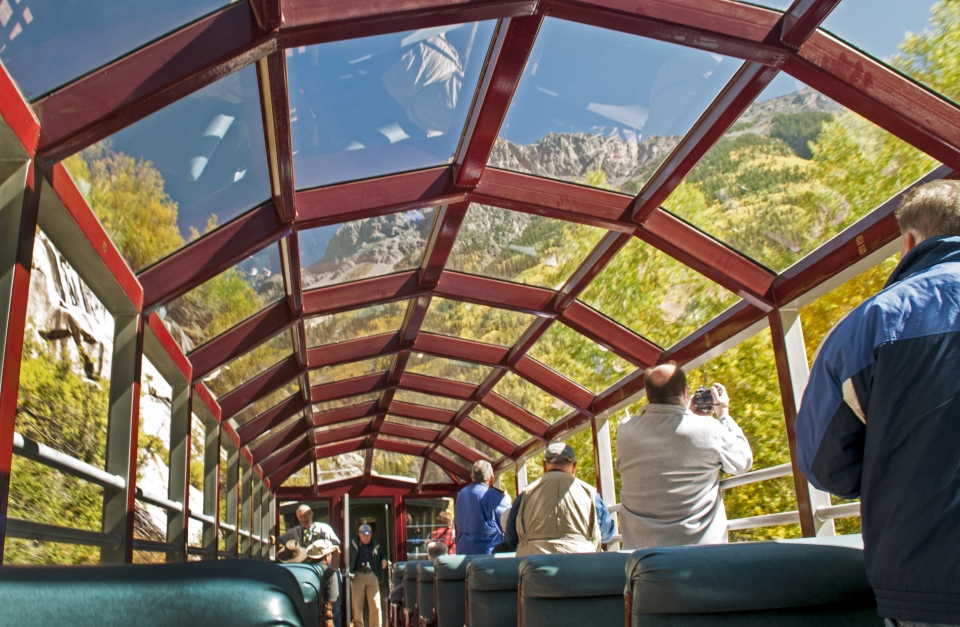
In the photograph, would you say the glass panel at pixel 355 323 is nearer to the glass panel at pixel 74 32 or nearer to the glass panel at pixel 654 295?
the glass panel at pixel 654 295

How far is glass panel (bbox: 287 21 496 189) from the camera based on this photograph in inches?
160

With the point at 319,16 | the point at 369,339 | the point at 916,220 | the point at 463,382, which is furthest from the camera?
the point at 463,382

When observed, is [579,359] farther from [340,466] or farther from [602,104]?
[340,466]

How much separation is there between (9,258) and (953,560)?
2975 mm

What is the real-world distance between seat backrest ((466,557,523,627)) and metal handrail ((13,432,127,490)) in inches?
68.3

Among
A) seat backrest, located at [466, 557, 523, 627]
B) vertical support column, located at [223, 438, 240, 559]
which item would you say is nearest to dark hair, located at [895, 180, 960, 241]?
seat backrest, located at [466, 557, 523, 627]

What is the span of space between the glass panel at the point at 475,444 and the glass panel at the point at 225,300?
7.11 m

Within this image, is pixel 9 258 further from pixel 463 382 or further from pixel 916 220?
pixel 463 382

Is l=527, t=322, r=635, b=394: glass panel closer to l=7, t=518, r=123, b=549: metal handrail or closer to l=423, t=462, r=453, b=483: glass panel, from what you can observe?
l=7, t=518, r=123, b=549: metal handrail

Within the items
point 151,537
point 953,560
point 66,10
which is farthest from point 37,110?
point 151,537

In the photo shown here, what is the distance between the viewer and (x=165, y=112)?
11.9 feet

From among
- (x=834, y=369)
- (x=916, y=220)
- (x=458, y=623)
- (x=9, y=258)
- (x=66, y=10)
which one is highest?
(x=66, y=10)

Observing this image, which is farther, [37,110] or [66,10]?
[37,110]

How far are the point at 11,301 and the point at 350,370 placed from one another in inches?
265
